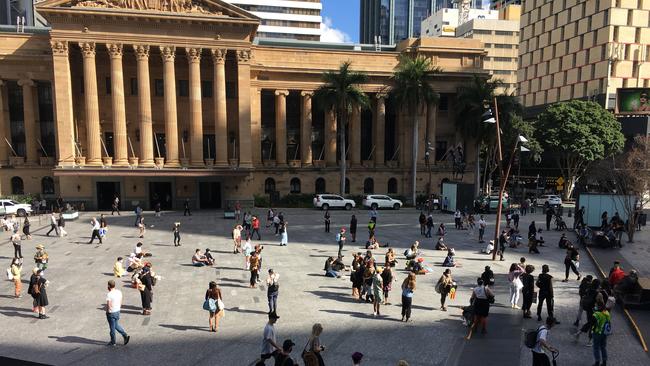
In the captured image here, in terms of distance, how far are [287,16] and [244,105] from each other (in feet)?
181

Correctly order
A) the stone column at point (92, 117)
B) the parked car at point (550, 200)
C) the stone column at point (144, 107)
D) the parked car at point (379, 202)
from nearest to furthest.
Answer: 1. the stone column at point (92, 117)
2. the stone column at point (144, 107)
3. the parked car at point (379, 202)
4. the parked car at point (550, 200)

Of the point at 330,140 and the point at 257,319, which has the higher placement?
the point at 330,140

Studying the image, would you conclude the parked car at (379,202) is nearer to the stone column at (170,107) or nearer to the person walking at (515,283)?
the stone column at (170,107)

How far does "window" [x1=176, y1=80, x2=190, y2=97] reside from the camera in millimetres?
44750

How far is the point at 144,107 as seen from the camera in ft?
133

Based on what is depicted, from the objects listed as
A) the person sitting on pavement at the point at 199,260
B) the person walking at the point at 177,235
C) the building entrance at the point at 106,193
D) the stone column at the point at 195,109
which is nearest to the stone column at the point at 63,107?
the building entrance at the point at 106,193

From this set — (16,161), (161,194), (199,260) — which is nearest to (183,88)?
(161,194)

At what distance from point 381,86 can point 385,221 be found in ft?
63.3

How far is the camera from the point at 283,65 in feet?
153

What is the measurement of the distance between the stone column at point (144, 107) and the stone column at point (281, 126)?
1298 centimetres

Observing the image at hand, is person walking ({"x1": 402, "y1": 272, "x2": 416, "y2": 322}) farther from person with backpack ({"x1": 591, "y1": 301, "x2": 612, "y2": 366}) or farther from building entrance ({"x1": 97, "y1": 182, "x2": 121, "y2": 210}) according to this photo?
building entrance ({"x1": 97, "y1": 182, "x2": 121, "y2": 210})

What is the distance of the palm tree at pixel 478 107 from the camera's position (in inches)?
1811

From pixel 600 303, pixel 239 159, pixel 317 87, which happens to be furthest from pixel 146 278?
pixel 317 87

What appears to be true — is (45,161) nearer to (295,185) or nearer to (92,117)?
(92,117)
